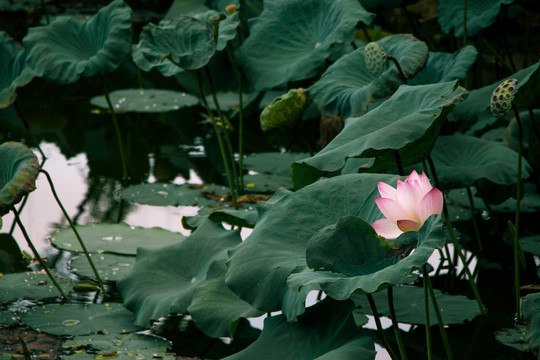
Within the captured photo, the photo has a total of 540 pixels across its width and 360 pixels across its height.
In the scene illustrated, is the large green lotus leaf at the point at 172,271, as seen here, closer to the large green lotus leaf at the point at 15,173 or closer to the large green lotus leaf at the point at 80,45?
the large green lotus leaf at the point at 15,173

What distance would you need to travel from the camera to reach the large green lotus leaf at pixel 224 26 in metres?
2.29

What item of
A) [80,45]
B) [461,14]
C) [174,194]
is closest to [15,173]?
[174,194]

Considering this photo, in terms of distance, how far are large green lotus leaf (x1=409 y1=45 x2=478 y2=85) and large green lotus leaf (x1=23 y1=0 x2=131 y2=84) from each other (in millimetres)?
1035

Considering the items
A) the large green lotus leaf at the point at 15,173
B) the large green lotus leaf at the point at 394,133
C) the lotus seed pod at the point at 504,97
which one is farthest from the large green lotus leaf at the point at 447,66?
the large green lotus leaf at the point at 15,173

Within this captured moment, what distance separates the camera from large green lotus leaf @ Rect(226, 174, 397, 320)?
1223 millimetres

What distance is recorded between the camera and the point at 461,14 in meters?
3.08

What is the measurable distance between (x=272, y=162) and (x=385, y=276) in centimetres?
207

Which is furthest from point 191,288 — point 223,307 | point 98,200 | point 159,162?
point 159,162

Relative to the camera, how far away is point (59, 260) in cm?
217

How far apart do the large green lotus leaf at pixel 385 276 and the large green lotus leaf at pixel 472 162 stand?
2.84 ft

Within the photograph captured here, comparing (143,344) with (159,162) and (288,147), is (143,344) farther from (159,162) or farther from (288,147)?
(288,147)

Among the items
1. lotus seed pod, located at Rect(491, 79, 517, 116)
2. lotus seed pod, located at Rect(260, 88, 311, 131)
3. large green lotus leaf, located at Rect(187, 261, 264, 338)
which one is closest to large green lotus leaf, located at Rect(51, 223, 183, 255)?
lotus seed pod, located at Rect(260, 88, 311, 131)

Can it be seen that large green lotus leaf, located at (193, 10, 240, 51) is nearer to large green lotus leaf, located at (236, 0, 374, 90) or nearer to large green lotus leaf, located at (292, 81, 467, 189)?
large green lotus leaf, located at (236, 0, 374, 90)

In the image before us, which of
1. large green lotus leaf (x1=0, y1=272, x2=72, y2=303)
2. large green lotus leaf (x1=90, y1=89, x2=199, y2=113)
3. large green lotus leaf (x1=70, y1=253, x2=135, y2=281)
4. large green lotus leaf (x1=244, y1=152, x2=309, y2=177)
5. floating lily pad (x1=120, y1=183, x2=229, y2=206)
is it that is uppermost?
large green lotus leaf (x1=0, y1=272, x2=72, y2=303)
